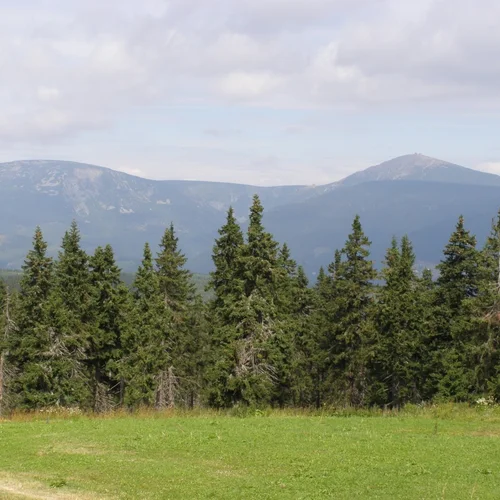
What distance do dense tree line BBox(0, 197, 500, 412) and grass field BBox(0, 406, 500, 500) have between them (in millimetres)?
13902

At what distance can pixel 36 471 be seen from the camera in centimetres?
1631

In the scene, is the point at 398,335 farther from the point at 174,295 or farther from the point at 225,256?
the point at 174,295

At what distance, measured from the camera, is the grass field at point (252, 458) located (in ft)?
47.4

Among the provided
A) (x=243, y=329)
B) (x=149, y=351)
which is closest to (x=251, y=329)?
(x=243, y=329)

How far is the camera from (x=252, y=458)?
17.5 meters

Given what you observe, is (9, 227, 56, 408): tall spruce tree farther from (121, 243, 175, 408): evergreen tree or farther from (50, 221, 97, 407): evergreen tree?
(121, 243, 175, 408): evergreen tree

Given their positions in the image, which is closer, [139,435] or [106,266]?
[139,435]

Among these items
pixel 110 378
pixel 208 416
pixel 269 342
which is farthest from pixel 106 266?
pixel 208 416

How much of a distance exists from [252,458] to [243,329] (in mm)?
21011

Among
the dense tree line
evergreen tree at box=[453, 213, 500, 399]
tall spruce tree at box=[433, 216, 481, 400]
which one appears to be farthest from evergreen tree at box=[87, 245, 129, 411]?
evergreen tree at box=[453, 213, 500, 399]

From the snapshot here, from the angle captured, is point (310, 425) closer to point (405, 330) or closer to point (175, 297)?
point (405, 330)

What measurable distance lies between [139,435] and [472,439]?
10.9 meters

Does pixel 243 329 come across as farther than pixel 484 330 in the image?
Yes

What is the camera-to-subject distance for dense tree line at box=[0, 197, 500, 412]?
3875cm
